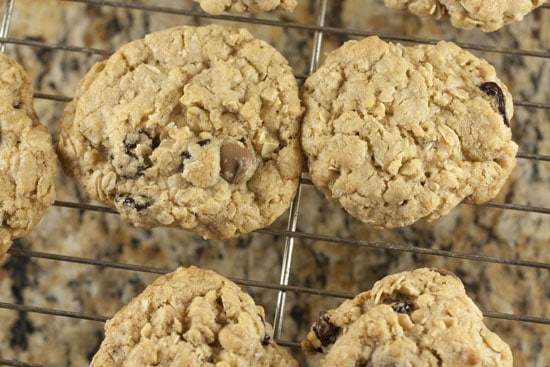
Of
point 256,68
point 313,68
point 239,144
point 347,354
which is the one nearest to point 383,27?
point 313,68

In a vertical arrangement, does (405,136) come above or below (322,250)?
above

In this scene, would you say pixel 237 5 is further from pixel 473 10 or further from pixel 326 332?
pixel 326 332

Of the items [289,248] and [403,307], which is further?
[289,248]

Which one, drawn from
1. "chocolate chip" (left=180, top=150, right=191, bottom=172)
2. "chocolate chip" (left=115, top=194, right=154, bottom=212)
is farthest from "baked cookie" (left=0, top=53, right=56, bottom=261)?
"chocolate chip" (left=180, top=150, right=191, bottom=172)

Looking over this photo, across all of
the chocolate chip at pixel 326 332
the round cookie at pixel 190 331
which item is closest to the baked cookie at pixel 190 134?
the round cookie at pixel 190 331

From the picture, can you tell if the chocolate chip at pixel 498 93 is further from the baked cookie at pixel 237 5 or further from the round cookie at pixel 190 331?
the round cookie at pixel 190 331

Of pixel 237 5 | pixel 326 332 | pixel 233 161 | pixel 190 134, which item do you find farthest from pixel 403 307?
pixel 237 5

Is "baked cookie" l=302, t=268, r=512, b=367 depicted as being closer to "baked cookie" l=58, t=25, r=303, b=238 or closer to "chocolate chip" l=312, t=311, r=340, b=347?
"chocolate chip" l=312, t=311, r=340, b=347
